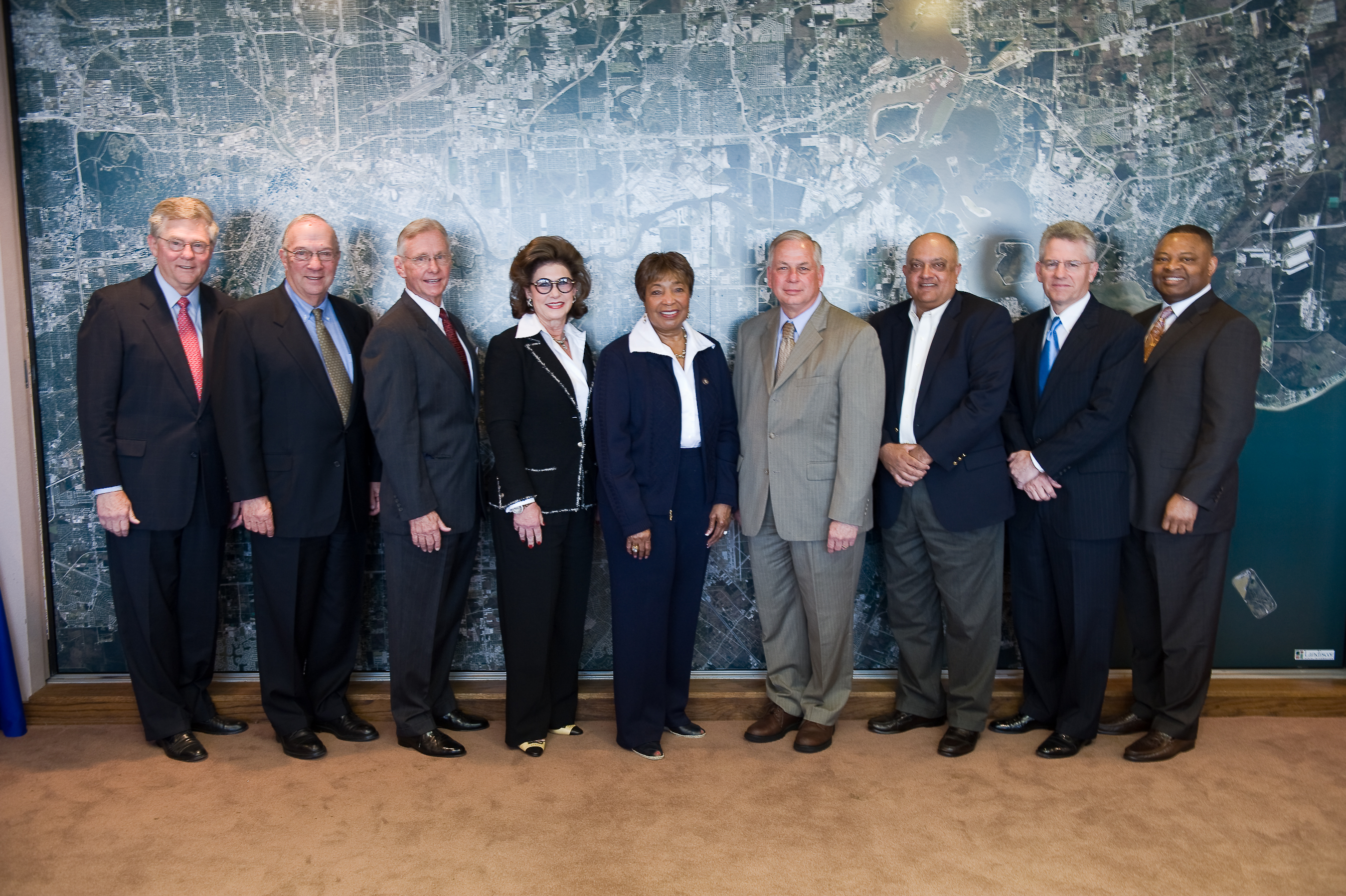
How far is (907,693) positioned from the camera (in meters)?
3.43

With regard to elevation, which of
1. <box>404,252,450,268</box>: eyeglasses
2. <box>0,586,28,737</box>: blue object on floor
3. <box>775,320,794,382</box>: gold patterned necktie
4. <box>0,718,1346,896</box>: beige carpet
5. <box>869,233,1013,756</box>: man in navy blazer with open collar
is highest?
<box>404,252,450,268</box>: eyeglasses

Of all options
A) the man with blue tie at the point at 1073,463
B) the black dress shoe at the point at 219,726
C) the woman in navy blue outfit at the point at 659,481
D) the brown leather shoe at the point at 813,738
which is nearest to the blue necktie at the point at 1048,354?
the man with blue tie at the point at 1073,463

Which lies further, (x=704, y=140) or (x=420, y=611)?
(x=704, y=140)

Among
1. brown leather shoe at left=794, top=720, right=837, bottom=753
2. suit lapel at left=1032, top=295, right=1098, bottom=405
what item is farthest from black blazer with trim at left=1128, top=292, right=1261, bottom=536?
brown leather shoe at left=794, top=720, right=837, bottom=753

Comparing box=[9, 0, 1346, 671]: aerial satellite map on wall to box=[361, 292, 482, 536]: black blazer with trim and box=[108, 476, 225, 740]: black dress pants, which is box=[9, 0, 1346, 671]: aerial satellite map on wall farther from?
box=[108, 476, 225, 740]: black dress pants

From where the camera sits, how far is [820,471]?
3090 millimetres

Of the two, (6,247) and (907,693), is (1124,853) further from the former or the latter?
(6,247)

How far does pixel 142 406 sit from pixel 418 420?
1024 mm

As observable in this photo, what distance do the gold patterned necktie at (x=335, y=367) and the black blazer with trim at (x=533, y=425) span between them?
0.56m

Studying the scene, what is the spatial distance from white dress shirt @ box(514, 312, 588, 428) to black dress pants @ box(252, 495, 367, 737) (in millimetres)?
941

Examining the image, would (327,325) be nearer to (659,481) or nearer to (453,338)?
(453,338)

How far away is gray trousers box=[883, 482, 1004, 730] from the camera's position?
3201 millimetres

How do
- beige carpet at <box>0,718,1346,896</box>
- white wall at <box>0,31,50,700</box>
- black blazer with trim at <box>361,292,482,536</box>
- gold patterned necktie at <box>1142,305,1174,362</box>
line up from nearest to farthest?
beige carpet at <box>0,718,1346,896</box> → black blazer with trim at <box>361,292,482,536</box> → gold patterned necktie at <box>1142,305,1174,362</box> → white wall at <box>0,31,50,700</box>

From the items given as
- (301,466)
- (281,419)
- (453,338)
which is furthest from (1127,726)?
(281,419)
